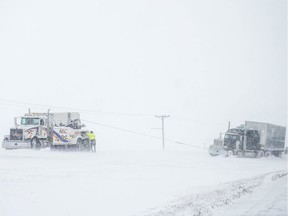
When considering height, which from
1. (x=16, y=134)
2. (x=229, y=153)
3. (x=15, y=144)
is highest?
(x=16, y=134)

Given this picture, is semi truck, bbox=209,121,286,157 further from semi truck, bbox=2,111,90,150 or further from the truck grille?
the truck grille

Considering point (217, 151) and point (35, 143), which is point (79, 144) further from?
point (217, 151)

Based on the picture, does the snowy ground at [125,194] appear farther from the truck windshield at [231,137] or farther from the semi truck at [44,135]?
the truck windshield at [231,137]

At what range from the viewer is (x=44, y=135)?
1204 inches

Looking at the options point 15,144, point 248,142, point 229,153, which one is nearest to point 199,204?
point 15,144

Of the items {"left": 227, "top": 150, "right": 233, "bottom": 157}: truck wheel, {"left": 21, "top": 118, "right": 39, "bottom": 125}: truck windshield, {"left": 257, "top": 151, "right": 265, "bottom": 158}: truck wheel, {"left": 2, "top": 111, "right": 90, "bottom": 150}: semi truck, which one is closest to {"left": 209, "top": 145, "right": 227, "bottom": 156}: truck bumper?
{"left": 227, "top": 150, "right": 233, "bottom": 157}: truck wheel

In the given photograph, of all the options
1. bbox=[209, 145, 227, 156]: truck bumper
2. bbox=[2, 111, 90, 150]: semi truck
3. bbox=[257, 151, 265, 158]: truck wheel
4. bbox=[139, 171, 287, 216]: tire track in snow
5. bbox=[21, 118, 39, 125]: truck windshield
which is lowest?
bbox=[257, 151, 265, 158]: truck wheel

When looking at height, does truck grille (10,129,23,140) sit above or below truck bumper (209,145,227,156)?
above

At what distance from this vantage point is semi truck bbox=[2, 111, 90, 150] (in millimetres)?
29130

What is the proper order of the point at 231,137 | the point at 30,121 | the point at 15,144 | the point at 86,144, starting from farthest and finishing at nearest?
the point at 231,137 → the point at 86,144 → the point at 30,121 → the point at 15,144

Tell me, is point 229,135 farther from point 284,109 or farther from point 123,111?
point 284,109

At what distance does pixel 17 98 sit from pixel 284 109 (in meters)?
115

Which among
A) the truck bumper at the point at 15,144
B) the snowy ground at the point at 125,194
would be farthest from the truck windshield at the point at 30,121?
the snowy ground at the point at 125,194

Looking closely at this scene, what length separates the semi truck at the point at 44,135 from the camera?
29.1 metres
